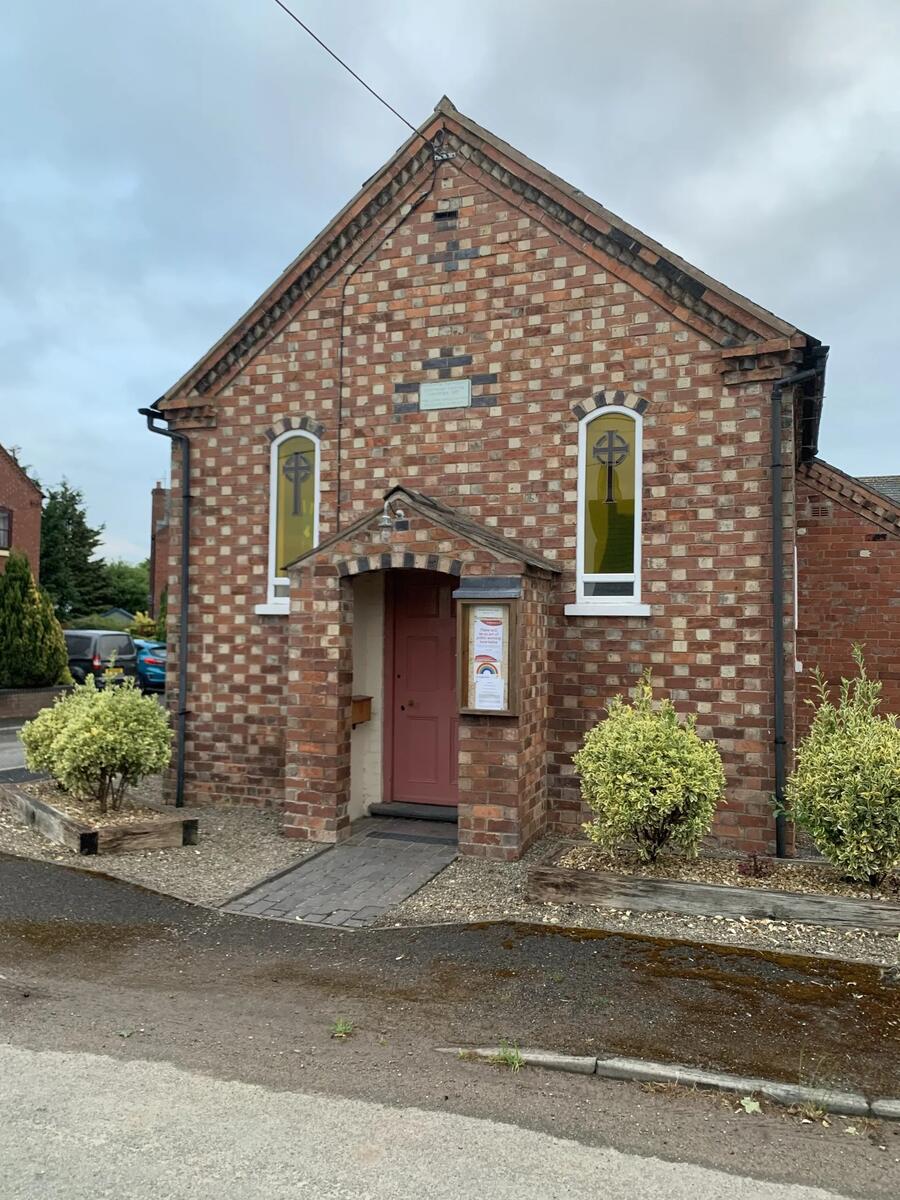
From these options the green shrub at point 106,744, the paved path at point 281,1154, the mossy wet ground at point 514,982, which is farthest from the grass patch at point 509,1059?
the green shrub at point 106,744

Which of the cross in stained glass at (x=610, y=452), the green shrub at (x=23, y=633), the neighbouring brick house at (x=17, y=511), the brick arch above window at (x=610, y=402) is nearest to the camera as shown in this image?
the brick arch above window at (x=610, y=402)

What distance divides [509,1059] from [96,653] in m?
21.7

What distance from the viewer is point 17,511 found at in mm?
33938

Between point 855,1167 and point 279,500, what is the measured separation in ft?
27.9

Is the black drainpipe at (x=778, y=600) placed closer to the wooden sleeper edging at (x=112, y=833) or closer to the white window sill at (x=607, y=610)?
the white window sill at (x=607, y=610)

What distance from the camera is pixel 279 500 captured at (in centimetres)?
1053

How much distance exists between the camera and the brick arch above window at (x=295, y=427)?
406 inches

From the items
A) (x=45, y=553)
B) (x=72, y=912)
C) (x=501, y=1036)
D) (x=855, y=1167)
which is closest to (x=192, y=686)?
(x=72, y=912)

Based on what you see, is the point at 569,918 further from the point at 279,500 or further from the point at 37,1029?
the point at 279,500

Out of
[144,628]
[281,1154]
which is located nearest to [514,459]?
[281,1154]

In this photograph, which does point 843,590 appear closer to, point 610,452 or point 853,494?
point 853,494

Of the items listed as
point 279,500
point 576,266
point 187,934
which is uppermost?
point 576,266

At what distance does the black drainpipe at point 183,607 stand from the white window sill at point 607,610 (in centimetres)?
454

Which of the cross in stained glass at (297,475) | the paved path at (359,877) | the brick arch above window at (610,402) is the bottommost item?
the paved path at (359,877)
